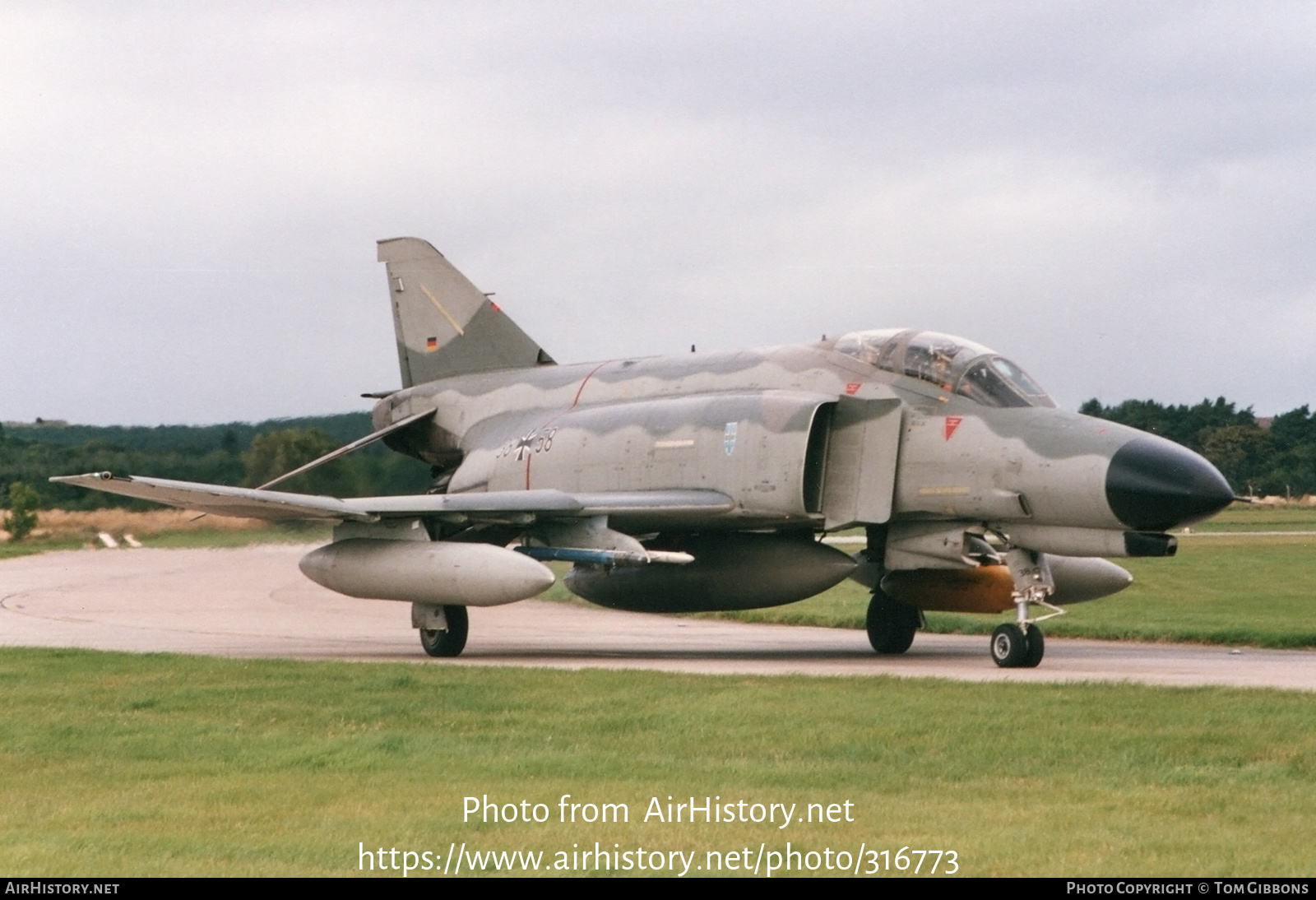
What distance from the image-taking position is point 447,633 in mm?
16797

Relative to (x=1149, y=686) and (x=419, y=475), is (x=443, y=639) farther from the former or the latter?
(x=1149, y=686)

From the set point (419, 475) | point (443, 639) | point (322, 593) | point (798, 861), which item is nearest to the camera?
point (798, 861)

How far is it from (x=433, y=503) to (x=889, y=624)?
479 cm

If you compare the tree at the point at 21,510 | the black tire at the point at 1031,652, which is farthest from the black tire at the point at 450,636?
the tree at the point at 21,510

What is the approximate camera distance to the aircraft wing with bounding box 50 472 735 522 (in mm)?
15977

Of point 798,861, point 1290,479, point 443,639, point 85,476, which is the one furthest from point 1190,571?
point 1290,479

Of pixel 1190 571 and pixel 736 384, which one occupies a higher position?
pixel 736 384

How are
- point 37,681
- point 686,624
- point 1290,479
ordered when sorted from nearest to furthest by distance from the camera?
1. point 37,681
2. point 686,624
3. point 1290,479

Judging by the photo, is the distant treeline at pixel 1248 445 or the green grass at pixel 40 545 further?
the distant treeline at pixel 1248 445

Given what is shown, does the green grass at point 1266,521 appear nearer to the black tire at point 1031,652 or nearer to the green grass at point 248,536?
the green grass at point 248,536

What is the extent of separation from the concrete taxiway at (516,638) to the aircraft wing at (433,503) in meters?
1.42

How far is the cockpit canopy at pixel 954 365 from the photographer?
601 inches
